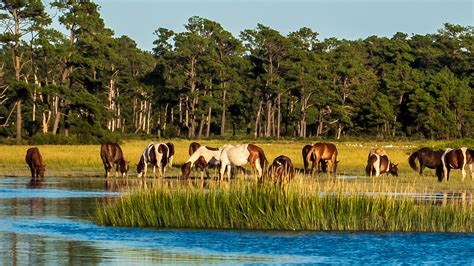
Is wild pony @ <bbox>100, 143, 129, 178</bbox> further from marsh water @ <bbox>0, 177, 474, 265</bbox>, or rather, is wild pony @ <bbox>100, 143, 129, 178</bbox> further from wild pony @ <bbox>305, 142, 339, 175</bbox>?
marsh water @ <bbox>0, 177, 474, 265</bbox>

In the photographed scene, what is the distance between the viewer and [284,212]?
66.2 feet

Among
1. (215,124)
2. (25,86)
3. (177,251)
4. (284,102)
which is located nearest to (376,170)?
(177,251)

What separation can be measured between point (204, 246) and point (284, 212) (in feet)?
8.80

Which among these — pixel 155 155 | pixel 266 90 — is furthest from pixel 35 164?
pixel 266 90

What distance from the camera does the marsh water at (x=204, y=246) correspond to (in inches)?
647

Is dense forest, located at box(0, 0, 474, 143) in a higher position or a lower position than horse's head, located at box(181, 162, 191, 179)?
higher

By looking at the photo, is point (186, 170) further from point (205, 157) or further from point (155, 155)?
point (155, 155)

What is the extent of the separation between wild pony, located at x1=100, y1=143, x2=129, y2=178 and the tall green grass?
17.4 metres

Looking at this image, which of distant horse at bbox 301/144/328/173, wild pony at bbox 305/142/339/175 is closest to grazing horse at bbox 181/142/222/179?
distant horse at bbox 301/144/328/173

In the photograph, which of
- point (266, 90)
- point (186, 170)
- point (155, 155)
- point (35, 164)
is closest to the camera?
point (186, 170)

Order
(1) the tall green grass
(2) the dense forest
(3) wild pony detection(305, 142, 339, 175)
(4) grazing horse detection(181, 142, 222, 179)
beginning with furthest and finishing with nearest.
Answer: (2) the dense forest, (3) wild pony detection(305, 142, 339, 175), (4) grazing horse detection(181, 142, 222, 179), (1) the tall green grass

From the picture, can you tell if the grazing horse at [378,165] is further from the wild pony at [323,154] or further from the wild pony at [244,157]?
the wild pony at [244,157]

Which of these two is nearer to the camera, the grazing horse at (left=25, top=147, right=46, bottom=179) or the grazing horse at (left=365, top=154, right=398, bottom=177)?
the grazing horse at (left=25, top=147, right=46, bottom=179)

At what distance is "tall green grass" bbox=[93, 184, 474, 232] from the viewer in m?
20.0
